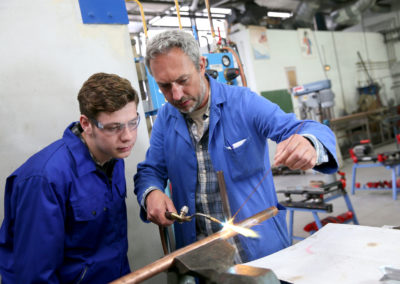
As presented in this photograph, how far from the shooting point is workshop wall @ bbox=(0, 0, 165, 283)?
1.30 meters

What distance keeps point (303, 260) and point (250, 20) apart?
633cm

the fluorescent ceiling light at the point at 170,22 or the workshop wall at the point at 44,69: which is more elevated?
the fluorescent ceiling light at the point at 170,22

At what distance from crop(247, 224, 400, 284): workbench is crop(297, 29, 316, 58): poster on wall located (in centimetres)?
690

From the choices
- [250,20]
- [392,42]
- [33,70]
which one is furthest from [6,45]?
[392,42]

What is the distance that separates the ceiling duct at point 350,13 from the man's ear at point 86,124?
764cm

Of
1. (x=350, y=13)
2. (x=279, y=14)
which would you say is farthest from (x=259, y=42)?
A: (x=350, y=13)

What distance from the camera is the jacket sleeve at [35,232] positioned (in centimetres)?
94

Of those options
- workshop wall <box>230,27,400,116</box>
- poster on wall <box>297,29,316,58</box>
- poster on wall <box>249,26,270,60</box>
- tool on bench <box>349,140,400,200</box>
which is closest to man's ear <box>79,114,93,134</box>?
tool on bench <box>349,140,400,200</box>

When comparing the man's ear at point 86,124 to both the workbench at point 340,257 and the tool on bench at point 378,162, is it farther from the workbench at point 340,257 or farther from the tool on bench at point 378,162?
the tool on bench at point 378,162

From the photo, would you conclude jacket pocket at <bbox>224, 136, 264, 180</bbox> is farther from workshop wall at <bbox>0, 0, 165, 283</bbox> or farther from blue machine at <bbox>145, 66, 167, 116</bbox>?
blue machine at <bbox>145, 66, 167, 116</bbox>

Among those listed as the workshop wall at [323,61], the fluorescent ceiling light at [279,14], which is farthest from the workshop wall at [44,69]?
the fluorescent ceiling light at [279,14]

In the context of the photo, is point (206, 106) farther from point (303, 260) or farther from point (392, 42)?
point (392, 42)

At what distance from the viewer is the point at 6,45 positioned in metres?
1.30

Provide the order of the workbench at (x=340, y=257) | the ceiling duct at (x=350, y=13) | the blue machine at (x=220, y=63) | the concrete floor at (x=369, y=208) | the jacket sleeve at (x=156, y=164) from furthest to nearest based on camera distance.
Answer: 1. the ceiling duct at (x=350, y=13)
2. the concrete floor at (x=369, y=208)
3. the blue machine at (x=220, y=63)
4. the jacket sleeve at (x=156, y=164)
5. the workbench at (x=340, y=257)
